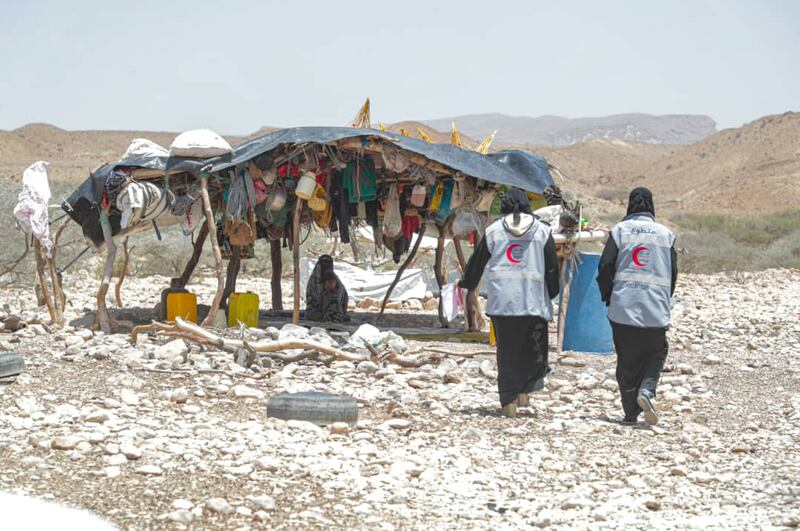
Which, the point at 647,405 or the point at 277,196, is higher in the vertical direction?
the point at 277,196

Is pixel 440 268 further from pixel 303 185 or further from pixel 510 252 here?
pixel 510 252

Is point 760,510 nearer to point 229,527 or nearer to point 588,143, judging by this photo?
point 229,527

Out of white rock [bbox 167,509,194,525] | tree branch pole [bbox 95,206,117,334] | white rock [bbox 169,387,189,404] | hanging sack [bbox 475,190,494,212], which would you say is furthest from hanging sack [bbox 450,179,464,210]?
white rock [bbox 167,509,194,525]

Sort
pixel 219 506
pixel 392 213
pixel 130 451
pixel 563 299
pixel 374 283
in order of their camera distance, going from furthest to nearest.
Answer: pixel 374 283 < pixel 392 213 < pixel 563 299 < pixel 130 451 < pixel 219 506

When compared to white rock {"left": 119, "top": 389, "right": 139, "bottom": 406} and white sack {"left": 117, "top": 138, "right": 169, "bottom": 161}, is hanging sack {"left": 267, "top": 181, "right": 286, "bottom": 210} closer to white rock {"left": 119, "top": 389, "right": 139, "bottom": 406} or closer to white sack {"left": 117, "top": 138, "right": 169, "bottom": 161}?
white sack {"left": 117, "top": 138, "right": 169, "bottom": 161}

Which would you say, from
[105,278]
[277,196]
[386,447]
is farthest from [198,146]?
[386,447]

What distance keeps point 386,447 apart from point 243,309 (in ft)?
18.8

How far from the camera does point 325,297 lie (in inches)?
493

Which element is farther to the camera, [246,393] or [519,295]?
[246,393]

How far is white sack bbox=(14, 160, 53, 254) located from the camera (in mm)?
10391

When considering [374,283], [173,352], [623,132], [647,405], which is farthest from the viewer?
[623,132]

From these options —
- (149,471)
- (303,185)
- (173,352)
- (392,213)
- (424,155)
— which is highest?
(424,155)

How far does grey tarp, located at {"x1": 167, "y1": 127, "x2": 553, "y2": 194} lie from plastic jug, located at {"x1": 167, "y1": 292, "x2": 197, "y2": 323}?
5.45ft

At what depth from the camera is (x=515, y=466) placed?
218 inches
